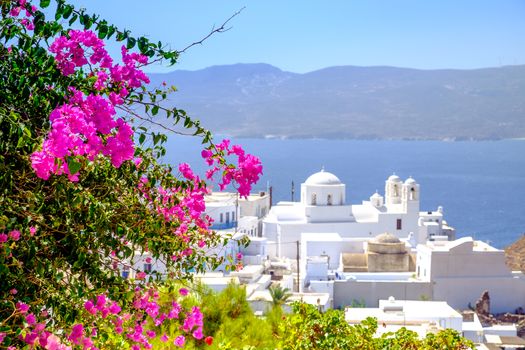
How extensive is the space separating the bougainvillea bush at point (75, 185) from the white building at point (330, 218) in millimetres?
29180

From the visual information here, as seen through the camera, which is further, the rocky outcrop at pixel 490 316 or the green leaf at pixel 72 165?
the rocky outcrop at pixel 490 316

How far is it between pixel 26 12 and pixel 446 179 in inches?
5291

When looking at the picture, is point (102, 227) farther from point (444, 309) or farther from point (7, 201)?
point (444, 309)

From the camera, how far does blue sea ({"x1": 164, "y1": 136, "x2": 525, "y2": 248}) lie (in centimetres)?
8813

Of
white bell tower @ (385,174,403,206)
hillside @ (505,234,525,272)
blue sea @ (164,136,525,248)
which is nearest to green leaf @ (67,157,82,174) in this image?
hillside @ (505,234,525,272)

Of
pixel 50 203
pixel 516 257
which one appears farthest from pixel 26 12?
pixel 516 257

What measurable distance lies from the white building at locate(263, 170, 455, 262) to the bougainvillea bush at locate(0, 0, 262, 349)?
95.7 ft

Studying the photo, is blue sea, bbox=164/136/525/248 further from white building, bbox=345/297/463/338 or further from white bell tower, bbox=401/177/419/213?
white building, bbox=345/297/463/338

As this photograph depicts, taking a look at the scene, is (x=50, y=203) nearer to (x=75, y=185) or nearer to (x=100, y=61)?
(x=75, y=185)

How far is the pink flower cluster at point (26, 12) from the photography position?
3205 mm

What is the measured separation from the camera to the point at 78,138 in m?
2.54

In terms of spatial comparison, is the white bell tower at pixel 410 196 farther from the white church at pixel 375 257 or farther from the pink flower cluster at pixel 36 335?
the pink flower cluster at pixel 36 335

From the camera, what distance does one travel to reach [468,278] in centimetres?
2731

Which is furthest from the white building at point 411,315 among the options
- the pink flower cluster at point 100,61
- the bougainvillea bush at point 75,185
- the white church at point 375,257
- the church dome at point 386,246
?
the pink flower cluster at point 100,61
